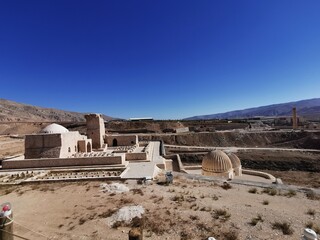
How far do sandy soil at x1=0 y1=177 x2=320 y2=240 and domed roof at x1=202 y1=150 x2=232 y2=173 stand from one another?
14.7 feet

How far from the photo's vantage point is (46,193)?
9117 mm

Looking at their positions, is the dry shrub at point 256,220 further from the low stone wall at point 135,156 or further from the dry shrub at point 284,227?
the low stone wall at point 135,156

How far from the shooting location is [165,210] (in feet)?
22.4

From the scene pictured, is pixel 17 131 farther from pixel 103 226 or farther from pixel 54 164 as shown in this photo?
pixel 103 226

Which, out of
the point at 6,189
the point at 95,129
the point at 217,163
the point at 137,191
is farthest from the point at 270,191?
the point at 95,129

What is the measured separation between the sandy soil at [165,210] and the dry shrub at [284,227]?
10 cm

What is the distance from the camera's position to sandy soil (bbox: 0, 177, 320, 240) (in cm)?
552

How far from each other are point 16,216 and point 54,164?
7.38 m

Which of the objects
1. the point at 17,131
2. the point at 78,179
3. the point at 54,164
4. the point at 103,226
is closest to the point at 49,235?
the point at 103,226

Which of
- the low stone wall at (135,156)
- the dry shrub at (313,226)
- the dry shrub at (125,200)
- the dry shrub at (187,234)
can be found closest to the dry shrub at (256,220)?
the dry shrub at (313,226)

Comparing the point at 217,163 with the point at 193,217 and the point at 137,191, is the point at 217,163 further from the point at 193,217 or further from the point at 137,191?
the point at 193,217

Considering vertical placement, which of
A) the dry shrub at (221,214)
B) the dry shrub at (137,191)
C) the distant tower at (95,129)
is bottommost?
the dry shrub at (221,214)

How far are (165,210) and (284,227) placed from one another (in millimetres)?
3357

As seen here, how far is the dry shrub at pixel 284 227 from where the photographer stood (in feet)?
17.4
